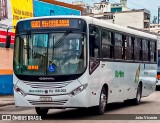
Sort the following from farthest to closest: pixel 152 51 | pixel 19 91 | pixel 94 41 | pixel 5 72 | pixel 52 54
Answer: pixel 5 72, pixel 152 51, pixel 94 41, pixel 19 91, pixel 52 54

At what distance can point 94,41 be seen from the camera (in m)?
13.5

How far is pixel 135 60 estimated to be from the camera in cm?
1834

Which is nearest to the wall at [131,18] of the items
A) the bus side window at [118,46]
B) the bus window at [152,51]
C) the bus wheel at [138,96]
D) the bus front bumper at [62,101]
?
the bus window at [152,51]

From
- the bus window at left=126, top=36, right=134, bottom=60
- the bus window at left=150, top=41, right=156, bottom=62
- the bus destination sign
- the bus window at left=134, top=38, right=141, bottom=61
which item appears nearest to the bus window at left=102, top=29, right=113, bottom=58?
the bus destination sign

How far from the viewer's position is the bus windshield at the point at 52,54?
12812mm

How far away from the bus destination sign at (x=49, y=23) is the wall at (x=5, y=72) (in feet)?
38.1

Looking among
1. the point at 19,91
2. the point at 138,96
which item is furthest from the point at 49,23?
the point at 138,96

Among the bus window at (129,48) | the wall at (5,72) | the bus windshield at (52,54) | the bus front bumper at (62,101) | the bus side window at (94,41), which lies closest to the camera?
the bus front bumper at (62,101)

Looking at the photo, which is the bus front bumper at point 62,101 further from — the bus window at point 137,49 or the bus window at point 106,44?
the bus window at point 137,49

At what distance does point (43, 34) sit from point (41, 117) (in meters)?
2.54

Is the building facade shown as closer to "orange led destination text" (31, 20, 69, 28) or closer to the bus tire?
the bus tire

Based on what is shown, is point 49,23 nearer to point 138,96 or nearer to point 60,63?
point 60,63

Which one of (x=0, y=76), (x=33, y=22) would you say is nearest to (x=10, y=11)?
(x=0, y=76)

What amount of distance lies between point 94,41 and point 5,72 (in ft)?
40.7
